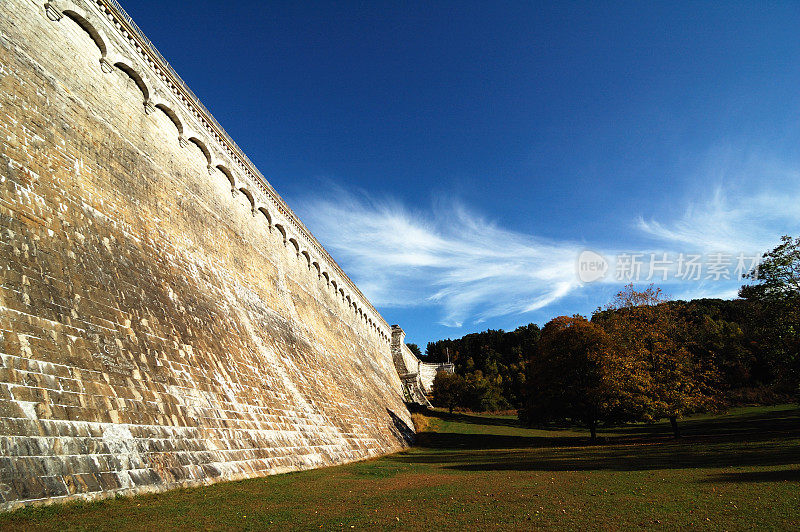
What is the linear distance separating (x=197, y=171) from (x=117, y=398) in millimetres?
12767

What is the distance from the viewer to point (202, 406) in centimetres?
1083

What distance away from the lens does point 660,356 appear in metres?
28.0

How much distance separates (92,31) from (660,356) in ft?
113

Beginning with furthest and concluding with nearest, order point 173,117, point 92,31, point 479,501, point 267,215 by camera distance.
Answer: point 267,215 → point 173,117 → point 92,31 → point 479,501

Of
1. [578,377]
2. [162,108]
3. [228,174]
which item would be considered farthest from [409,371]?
[162,108]

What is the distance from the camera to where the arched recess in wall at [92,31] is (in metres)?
12.7

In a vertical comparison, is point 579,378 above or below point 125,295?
below

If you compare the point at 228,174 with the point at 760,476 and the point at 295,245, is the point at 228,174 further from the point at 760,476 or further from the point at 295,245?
the point at 760,476

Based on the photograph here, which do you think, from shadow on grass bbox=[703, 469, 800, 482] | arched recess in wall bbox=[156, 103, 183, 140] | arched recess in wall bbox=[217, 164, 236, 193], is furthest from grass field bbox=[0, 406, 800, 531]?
arched recess in wall bbox=[217, 164, 236, 193]

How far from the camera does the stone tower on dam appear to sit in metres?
7.25

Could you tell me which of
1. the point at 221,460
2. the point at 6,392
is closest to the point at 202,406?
the point at 221,460

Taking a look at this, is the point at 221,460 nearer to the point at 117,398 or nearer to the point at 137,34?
the point at 117,398

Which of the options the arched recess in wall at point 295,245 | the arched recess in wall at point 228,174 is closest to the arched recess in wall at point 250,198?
the arched recess in wall at point 228,174

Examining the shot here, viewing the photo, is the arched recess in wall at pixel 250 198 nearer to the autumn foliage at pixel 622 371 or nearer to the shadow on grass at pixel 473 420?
the autumn foliage at pixel 622 371
